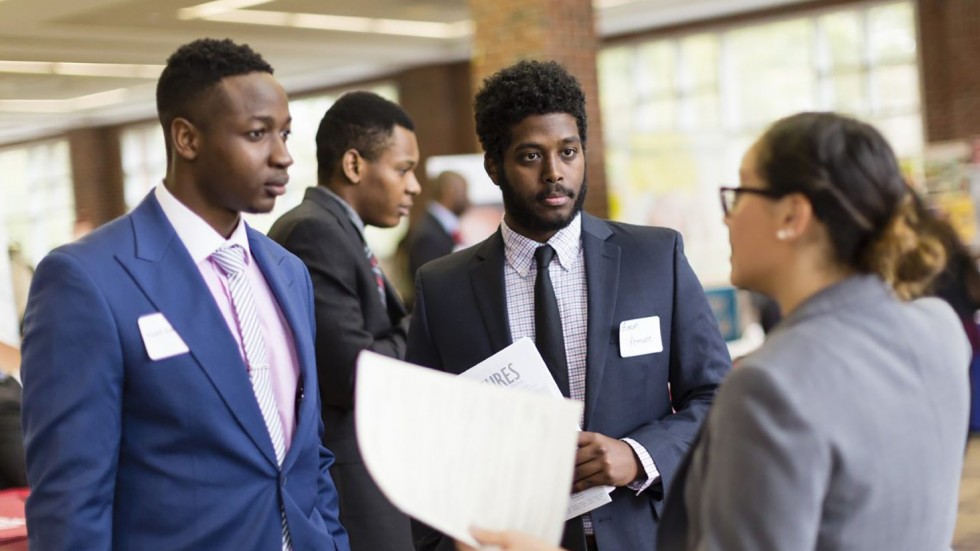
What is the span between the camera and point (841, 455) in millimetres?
1168

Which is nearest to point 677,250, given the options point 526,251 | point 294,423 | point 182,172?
point 526,251

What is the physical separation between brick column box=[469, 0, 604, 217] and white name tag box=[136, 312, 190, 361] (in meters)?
5.70

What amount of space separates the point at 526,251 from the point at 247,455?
652 millimetres

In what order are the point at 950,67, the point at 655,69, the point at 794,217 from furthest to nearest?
the point at 655,69 → the point at 950,67 → the point at 794,217

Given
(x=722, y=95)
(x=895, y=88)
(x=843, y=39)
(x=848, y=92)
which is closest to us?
(x=895, y=88)

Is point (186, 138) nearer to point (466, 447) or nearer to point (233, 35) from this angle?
point (466, 447)

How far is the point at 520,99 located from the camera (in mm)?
2082

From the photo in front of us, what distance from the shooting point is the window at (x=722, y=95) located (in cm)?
1221

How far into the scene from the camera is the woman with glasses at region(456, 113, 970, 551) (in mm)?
1173

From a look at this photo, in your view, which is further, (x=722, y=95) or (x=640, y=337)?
(x=722, y=95)

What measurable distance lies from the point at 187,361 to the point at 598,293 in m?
0.74

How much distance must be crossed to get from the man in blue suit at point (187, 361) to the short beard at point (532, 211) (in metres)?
0.43

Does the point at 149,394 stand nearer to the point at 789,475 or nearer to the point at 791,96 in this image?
the point at 789,475

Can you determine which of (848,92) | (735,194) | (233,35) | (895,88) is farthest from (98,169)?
(735,194)
